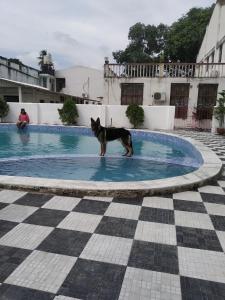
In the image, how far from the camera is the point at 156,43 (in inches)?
1340

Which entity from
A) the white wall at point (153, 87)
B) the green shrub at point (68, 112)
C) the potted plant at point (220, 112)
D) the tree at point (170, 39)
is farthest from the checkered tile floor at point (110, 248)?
the tree at point (170, 39)

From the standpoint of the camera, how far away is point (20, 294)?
1714 mm

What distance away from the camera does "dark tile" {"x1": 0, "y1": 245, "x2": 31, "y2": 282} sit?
1927 mm

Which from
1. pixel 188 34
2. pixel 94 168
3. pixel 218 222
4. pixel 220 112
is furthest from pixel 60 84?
pixel 218 222

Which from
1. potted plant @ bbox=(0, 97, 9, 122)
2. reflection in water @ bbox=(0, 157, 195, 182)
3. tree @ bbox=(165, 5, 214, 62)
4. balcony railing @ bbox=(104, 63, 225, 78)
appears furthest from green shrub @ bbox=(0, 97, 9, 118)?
tree @ bbox=(165, 5, 214, 62)

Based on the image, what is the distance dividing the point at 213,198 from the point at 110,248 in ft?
6.48

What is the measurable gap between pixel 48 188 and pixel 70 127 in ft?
34.0

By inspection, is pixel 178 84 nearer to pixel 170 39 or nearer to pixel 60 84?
pixel 170 39

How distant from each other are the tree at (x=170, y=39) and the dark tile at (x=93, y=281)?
76.0ft

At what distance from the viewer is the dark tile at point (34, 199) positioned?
10.6 ft

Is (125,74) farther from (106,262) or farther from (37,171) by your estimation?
(106,262)

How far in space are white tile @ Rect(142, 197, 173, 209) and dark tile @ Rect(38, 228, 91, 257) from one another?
1.10m

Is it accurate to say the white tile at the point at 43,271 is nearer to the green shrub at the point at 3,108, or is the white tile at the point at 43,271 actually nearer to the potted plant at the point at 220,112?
the potted plant at the point at 220,112

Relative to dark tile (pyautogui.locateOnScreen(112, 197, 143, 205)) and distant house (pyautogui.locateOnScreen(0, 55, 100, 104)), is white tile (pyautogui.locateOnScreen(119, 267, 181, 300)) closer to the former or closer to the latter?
dark tile (pyautogui.locateOnScreen(112, 197, 143, 205))
